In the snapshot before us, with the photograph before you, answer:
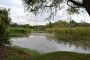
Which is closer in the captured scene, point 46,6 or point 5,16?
point 46,6

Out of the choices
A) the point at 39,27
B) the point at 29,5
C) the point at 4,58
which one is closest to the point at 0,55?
the point at 4,58

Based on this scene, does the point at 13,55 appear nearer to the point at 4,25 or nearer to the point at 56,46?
the point at 4,25

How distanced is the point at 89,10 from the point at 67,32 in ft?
139

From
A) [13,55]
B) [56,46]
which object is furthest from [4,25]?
[56,46]

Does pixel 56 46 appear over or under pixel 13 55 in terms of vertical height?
under

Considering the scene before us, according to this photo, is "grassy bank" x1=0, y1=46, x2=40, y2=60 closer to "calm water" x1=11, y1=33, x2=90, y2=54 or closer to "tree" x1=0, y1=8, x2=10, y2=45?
"tree" x1=0, y1=8, x2=10, y2=45

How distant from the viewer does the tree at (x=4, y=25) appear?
19141 mm

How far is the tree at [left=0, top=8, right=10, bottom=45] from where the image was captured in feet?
62.8

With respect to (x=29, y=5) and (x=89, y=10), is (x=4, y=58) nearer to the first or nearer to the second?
(x=29, y=5)

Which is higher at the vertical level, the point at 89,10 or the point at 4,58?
the point at 89,10

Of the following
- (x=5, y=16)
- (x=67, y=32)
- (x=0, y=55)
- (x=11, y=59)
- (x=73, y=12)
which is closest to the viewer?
(x=11, y=59)

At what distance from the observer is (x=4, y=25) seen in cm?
1923

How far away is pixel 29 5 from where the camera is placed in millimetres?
15812

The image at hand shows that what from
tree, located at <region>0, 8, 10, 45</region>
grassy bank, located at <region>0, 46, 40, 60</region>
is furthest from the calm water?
grassy bank, located at <region>0, 46, 40, 60</region>
